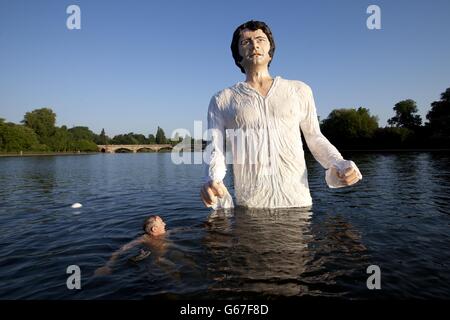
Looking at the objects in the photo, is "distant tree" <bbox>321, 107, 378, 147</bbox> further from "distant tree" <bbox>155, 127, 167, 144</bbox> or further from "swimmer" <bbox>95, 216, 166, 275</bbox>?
"distant tree" <bbox>155, 127, 167, 144</bbox>

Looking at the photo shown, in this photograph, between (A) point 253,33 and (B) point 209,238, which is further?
(B) point 209,238

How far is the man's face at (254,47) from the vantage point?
429cm

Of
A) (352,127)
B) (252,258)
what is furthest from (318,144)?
(352,127)

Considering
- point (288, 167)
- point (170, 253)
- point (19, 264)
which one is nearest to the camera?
point (288, 167)

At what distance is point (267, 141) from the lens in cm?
414

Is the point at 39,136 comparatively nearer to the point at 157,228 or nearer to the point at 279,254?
the point at 157,228

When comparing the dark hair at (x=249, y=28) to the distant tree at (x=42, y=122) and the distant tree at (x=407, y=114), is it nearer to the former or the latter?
the distant tree at (x=407, y=114)

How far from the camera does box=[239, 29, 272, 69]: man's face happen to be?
429cm

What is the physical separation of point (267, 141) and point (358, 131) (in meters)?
71.8

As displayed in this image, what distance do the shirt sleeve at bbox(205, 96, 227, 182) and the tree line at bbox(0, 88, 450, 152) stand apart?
63530 millimetres
